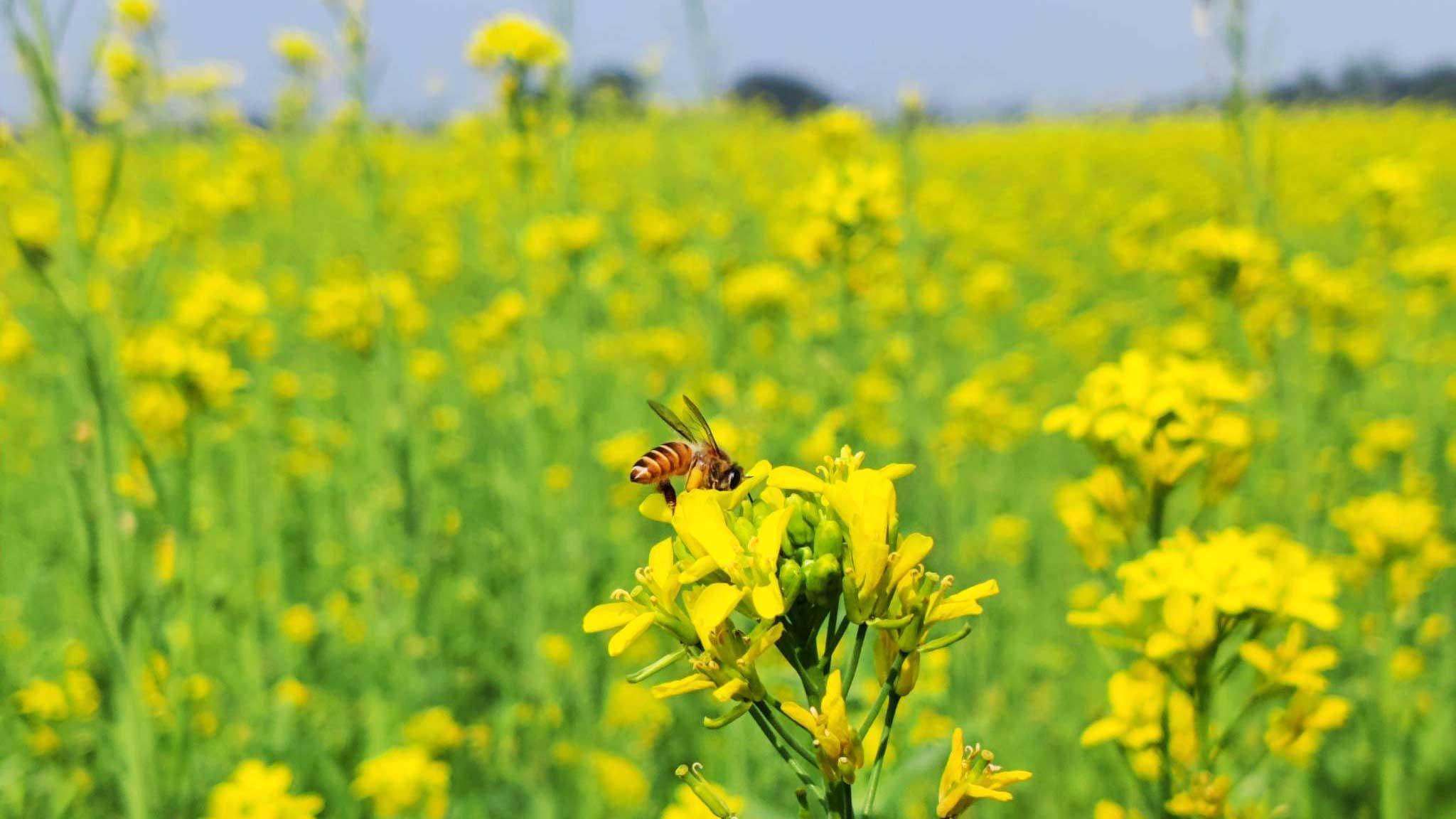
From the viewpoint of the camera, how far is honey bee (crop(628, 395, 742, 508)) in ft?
4.79

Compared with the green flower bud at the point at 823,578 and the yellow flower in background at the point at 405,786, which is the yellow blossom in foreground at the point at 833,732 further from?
the yellow flower in background at the point at 405,786

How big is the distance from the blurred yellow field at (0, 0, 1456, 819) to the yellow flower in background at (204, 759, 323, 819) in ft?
0.04

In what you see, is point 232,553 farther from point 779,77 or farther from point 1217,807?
point 779,77

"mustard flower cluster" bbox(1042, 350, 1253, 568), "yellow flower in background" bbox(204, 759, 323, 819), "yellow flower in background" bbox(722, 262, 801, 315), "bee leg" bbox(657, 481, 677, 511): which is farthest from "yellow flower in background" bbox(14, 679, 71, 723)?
"yellow flower in background" bbox(722, 262, 801, 315)

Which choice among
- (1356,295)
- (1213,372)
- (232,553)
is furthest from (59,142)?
(1356,295)

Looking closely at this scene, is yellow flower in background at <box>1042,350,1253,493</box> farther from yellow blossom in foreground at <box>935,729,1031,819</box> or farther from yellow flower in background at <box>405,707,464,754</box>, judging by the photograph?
yellow flower in background at <box>405,707,464,754</box>

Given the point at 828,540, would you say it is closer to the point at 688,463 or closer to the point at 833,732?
the point at 833,732

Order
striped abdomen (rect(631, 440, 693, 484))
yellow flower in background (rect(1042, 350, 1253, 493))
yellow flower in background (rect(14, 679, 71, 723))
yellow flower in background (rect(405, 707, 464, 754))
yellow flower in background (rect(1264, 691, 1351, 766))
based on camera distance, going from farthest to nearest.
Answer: yellow flower in background (rect(405, 707, 464, 754)) < yellow flower in background (rect(14, 679, 71, 723)) < yellow flower in background (rect(1042, 350, 1253, 493)) < yellow flower in background (rect(1264, 691, 1351, 766)) < striped abdomen (rect(631, 440, 693, 484))

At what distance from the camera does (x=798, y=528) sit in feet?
3.44

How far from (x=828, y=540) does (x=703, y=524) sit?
0.12m

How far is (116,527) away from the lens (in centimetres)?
186

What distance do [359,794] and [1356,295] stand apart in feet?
14.1

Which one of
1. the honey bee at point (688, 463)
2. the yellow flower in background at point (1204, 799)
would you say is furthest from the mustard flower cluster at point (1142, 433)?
the honey bee at point (688, 463)

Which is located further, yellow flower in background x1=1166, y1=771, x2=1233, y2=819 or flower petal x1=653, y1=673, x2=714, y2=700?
yellow flower in background x1=1166, y1=771, x2=1233, y2=819
